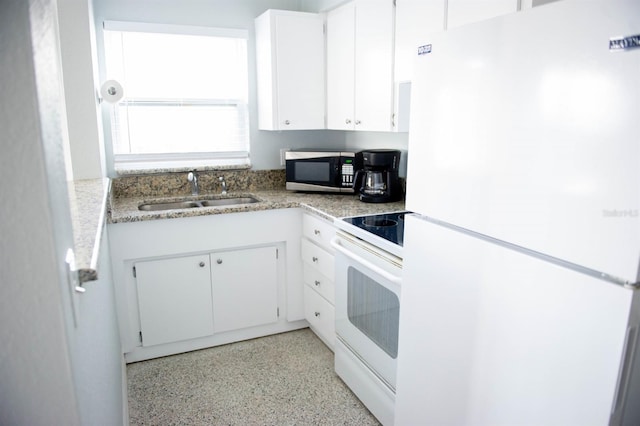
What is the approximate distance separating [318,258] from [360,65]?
116cm

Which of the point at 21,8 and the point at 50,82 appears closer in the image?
the point at 21,8

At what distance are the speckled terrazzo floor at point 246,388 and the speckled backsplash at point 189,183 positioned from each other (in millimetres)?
1095

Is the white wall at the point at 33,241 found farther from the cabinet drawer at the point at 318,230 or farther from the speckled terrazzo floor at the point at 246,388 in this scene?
the cabinet drawer at the point at 318,230

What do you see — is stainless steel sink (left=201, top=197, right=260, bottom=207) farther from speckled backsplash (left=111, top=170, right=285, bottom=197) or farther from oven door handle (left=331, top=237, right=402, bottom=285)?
oven door handle (left=331, top=237, right=402, bottom=285)

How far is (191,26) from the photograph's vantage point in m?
3.03

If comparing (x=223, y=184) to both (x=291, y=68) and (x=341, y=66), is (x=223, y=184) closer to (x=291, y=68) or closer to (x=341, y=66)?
(x=291, y=68)

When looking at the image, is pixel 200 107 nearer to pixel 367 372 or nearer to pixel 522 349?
pixel 367 372

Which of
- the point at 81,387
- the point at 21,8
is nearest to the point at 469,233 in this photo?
the point at 81,387

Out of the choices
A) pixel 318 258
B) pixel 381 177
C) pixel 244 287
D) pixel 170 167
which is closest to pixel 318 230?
pixel 318 258

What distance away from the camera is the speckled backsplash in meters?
3.04

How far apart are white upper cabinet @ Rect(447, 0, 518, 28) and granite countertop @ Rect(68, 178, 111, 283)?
155 cm

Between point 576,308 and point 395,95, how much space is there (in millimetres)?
1642

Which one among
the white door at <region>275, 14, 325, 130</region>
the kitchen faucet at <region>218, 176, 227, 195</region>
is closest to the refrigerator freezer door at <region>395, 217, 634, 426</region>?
the white door at <region>275, 14, 325, 130</region>

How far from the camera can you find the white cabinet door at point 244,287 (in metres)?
2.76
